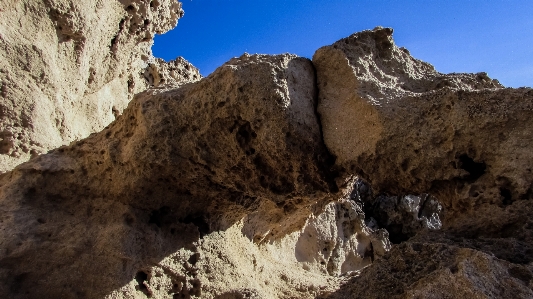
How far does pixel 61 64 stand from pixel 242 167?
2.57 metres

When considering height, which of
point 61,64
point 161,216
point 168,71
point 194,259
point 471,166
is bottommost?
point 194,259

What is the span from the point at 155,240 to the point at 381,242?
478 cm

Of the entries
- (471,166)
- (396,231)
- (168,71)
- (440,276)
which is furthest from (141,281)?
(396,231)

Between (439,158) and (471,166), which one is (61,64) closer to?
(439,158)

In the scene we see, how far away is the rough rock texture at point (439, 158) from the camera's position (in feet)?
6.76

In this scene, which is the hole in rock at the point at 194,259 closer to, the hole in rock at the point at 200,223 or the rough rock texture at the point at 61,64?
the hole in rock at the point at 200,223

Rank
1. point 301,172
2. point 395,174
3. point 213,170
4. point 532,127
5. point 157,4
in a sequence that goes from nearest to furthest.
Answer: point 532,127
point 395,174
point 301,172
point 213,170
point 157,4

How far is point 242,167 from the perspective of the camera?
3.38m

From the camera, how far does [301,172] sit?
3203 mm

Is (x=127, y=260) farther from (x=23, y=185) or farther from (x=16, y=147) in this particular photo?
(x=16, y=147)

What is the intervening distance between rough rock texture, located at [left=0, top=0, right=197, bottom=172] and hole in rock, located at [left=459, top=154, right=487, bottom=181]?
12.4 feet

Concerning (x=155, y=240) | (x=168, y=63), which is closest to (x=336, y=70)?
(x=155, y=240)

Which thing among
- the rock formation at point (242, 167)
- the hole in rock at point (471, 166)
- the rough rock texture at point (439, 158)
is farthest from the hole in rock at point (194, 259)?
the hole in rock at point (471, 166)

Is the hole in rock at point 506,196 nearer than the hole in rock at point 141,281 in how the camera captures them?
Yes
